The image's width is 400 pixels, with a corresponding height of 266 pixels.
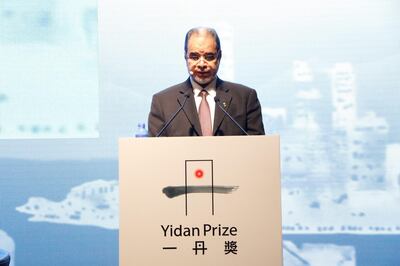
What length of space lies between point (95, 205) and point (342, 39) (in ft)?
6.59

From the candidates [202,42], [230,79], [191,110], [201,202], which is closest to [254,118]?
[191,110]

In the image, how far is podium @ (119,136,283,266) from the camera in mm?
2008

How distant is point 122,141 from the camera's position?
6.66 feet

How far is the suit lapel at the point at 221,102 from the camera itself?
8.35 feet

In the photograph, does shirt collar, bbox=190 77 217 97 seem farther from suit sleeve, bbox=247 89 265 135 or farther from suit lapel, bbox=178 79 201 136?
suit sleeve, bbox=247 89 265 135

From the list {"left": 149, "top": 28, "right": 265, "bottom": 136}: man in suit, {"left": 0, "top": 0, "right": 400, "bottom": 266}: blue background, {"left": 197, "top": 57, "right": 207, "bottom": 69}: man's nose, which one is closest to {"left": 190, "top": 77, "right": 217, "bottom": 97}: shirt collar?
{"left": 149, "top": 28, "right": 265, "bottom": 136}: man in suit

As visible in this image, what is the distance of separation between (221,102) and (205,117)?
101mm

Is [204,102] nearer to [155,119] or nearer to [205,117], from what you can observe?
[205,117]

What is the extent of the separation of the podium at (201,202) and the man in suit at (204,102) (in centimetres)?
53

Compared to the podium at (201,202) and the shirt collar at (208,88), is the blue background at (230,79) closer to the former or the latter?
the shirt collar at (208,88)

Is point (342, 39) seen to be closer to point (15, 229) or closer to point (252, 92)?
point (252, 92)

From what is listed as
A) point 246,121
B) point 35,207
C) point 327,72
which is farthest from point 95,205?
Answer: point 327,72

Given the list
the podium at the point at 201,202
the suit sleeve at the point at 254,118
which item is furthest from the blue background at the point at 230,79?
the podium at the point at 201,202

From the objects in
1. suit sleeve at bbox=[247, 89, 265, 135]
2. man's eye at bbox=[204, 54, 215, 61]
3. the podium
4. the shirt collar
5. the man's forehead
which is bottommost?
the podium
